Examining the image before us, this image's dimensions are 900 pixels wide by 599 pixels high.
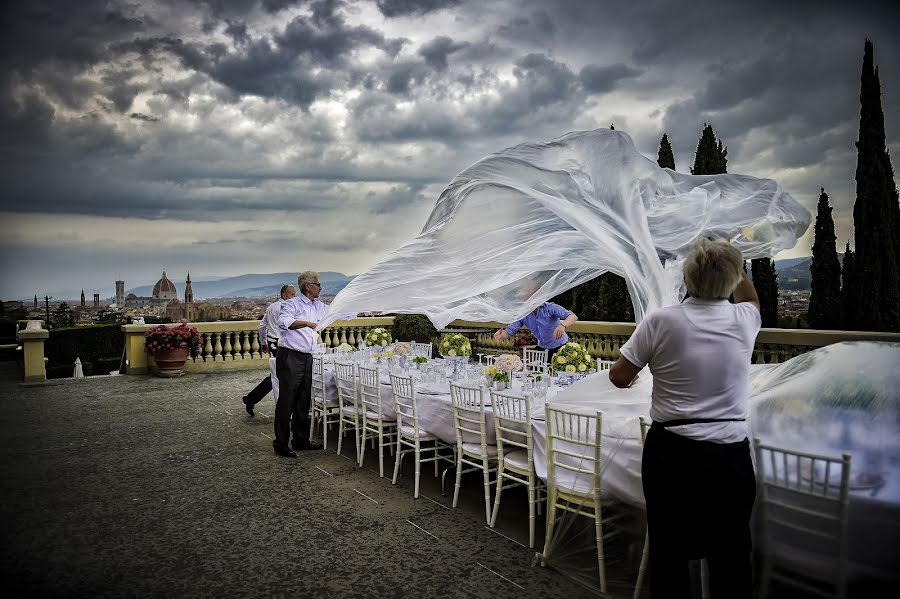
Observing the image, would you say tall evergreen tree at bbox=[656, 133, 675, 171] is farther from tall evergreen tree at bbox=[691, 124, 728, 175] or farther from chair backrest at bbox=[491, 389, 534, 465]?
chair backrest at bbox=[491, 389, 534, 465]

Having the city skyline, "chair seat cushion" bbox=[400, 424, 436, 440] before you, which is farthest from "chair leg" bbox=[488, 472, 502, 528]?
the city skyline

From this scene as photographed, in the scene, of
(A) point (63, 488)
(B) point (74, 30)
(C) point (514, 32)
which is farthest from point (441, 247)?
Result: (B) point (74, 30)

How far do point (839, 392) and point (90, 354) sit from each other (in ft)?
56.4

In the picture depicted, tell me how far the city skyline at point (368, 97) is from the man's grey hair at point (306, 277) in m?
0.10

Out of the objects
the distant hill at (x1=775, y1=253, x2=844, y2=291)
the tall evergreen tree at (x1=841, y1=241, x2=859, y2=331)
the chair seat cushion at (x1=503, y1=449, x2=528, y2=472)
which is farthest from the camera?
the distant hill at (x1=775, y1=253, x2=844, y2=291)

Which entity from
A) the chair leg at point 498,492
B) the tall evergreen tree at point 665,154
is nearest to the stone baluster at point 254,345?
the chair leg at point 498,492

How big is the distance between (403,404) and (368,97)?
823cm

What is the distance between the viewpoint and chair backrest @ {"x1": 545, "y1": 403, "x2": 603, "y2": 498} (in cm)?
331

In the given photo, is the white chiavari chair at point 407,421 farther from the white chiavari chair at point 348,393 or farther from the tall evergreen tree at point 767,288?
the tall evergreen tree at point 767,288

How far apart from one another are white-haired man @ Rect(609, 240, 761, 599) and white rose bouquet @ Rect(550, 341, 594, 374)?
290 centimetres

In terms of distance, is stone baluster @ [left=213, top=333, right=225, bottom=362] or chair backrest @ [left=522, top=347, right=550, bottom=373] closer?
chair backrest @ [left=522, top=347, right=550, bottom=373]

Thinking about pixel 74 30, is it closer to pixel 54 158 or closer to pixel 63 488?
pixel 54 158

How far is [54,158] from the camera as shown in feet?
35.3

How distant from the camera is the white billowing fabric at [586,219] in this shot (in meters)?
3.94
